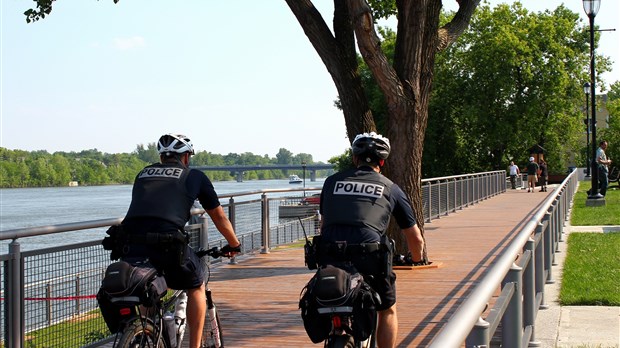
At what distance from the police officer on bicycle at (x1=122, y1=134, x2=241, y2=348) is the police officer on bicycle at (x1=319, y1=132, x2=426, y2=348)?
29.8 inches

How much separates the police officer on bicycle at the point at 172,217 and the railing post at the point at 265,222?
9.21 m

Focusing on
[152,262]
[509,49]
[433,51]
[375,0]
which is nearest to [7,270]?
[152,262]

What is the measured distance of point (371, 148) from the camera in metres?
5.20

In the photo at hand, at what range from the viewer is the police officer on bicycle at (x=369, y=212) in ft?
16.3

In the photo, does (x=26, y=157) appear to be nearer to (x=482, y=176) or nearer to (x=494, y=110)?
(x=494, y=110)

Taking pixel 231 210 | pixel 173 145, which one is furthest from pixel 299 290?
pixel 173 145

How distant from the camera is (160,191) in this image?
5289 millimetres

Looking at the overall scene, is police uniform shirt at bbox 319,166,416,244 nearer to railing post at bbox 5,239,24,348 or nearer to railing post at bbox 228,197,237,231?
railing post at bbox 5,239,24,348

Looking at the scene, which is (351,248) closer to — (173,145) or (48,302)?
(173,145)

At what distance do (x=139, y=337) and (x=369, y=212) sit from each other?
4.51 ft

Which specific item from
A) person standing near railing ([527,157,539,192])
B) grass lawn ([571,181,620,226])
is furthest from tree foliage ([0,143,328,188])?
grass lawn ([571,181,620,226])

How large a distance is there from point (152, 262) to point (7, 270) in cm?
158

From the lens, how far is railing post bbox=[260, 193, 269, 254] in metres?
14.8

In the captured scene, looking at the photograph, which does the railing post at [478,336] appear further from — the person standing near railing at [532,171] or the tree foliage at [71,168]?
the tree foliage at [71,168]
